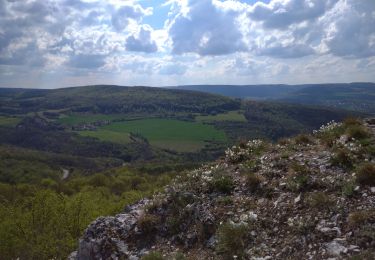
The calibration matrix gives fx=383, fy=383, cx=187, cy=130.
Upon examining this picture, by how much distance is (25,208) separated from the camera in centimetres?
4756

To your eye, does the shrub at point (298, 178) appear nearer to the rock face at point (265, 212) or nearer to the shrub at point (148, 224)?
the rock face at point (265, 212)

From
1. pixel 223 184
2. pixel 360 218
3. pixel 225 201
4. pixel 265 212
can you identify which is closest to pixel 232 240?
pixel 265 212

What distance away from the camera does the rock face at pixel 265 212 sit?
1147cm

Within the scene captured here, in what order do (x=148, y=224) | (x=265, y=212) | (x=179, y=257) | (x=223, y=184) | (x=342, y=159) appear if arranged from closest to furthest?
(x=179, y=257) → (x=265, y=212) → (x=342, y=159) → (x=148, y=224) → (x=223, y=184)

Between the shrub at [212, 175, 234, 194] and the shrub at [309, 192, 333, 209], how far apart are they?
3.94 m

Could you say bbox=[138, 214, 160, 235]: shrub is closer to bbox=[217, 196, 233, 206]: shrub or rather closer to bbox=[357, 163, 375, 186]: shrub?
bbox=[217, 196, 233, 206]: shrub

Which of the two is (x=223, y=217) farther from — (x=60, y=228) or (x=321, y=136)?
(x=60, y=228)

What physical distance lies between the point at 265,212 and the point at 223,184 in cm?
291

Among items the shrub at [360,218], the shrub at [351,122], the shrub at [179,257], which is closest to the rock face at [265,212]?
the shrub at [360,218]

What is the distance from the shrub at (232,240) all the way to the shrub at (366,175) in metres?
4.32

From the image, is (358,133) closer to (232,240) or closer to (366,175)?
(366,175)

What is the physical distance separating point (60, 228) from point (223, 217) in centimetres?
2588

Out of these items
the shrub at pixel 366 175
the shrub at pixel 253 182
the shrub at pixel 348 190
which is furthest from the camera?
the shrub at pixel 253 182

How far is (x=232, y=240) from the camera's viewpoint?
12.4 meters
